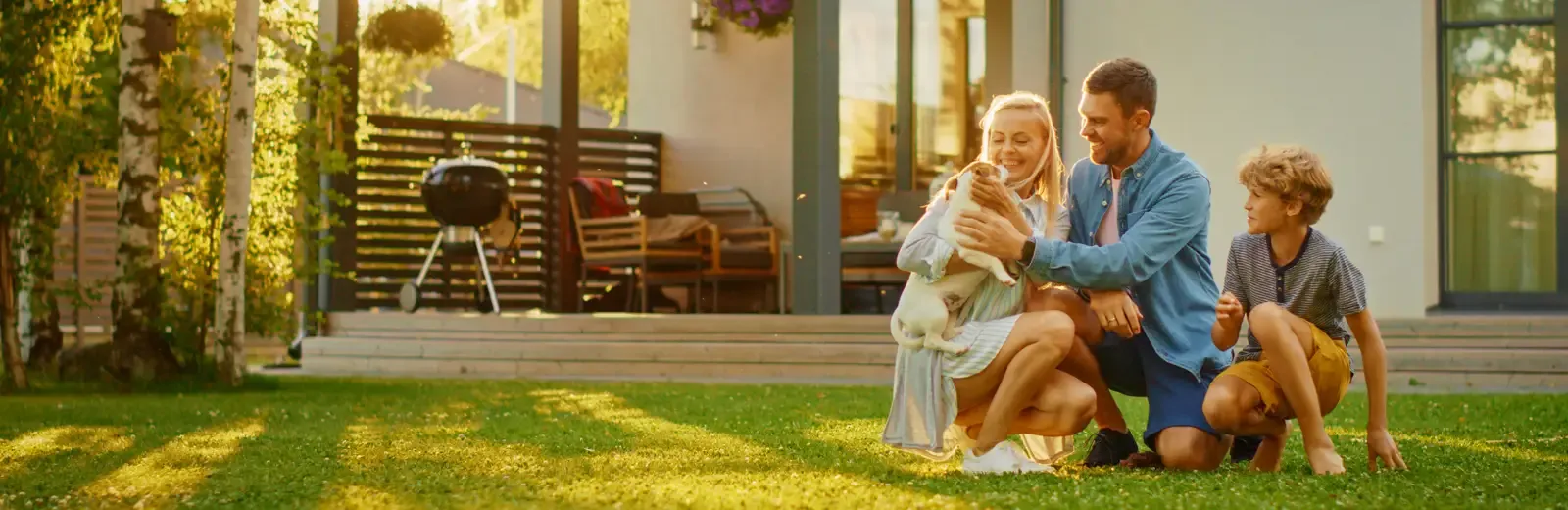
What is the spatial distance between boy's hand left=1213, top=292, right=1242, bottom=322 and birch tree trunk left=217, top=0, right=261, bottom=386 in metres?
5.39

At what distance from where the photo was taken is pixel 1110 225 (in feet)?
12.9

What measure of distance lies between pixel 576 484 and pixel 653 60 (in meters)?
11.0

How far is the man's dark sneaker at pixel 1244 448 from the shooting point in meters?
4.11

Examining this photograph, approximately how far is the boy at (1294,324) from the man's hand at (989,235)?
18.1 inches

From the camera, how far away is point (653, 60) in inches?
568

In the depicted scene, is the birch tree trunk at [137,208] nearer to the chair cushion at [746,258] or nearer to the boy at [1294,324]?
the chair cushion at [746,258]

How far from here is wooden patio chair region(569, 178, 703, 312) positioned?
11.4m

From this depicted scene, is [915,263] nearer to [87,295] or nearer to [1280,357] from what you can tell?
[1280,357]

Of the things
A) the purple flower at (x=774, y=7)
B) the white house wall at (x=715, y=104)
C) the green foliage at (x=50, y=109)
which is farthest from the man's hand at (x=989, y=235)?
the purple flower at (x=774, y=7)

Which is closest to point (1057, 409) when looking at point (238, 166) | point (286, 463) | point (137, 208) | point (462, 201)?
point (286, 463)

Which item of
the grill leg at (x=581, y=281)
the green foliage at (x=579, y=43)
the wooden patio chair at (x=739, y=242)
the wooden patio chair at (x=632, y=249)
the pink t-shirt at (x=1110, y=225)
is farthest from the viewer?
the green foliage at (x=579, y=43)

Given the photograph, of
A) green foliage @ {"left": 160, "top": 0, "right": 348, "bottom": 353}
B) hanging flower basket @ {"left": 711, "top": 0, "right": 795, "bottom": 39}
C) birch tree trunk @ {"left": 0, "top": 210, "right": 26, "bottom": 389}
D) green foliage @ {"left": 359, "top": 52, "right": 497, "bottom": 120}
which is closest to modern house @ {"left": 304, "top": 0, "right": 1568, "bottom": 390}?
green foliage @ {"left": 160, "top": 0, "right": 348, "bottom": 353}

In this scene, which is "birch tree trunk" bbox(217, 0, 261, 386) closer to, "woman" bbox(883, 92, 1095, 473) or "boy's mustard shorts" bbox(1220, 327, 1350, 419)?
"woman" bbox(883, 92, 1095, 473)

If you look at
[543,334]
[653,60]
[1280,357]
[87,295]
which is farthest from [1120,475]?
[653,60]
